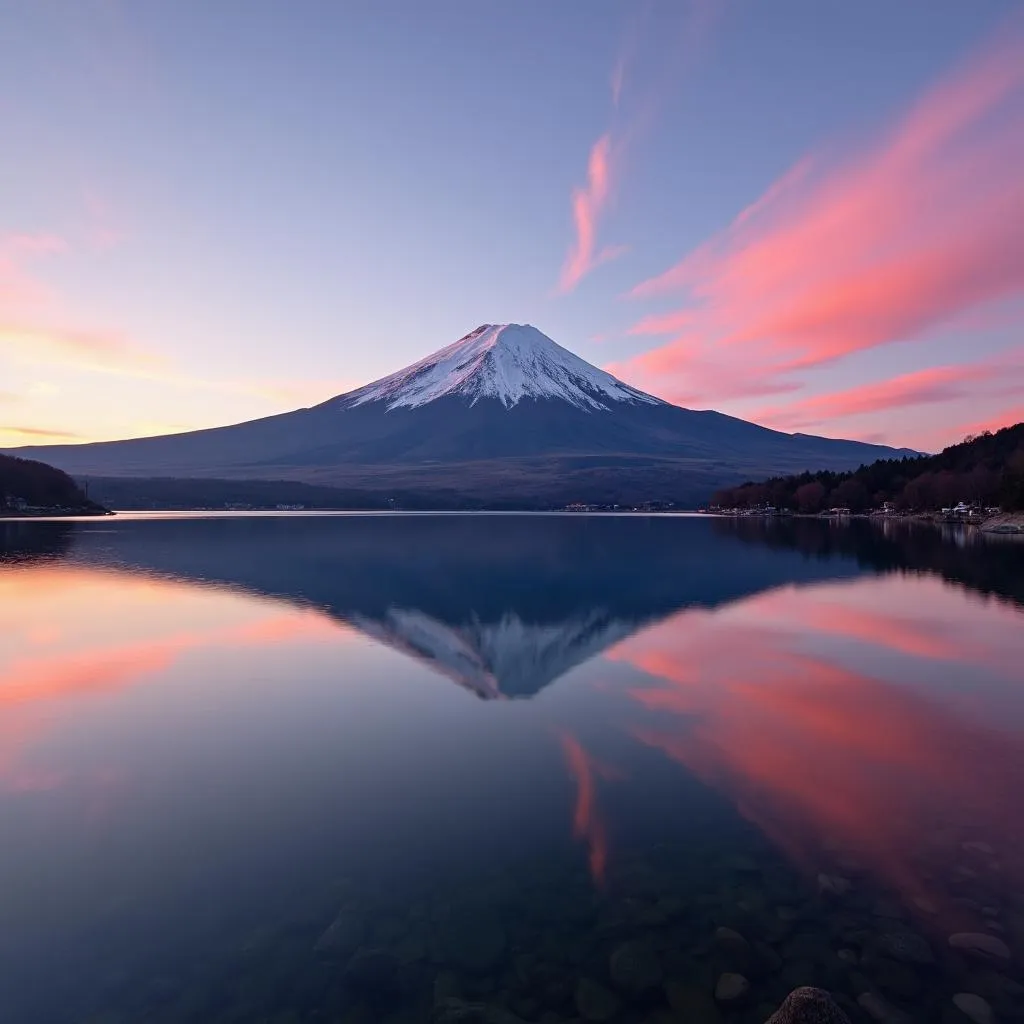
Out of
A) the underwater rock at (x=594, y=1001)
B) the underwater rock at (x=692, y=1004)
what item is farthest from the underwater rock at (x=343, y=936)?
the underwater rock at (x=692, y=1004)

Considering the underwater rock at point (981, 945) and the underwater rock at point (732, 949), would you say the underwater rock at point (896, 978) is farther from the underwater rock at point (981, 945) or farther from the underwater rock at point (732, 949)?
the underwater rock at point (732, 949)

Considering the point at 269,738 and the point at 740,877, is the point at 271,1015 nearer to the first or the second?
the point at 740,877

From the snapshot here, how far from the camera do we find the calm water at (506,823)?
6.62m

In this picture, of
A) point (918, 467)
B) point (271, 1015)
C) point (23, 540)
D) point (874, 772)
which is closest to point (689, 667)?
Result: point (874, 772)

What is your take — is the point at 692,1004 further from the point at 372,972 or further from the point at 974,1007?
the point at 372,972

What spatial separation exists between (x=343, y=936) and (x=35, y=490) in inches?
5738

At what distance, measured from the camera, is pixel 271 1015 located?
6227mm

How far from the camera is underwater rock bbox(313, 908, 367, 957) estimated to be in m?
7.07

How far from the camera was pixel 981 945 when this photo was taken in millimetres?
6961

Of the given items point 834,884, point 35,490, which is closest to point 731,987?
point 834,884

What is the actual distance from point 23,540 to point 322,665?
6200cm

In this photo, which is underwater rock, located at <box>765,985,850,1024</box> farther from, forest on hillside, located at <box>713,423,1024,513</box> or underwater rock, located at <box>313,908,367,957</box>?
forest on hillside, located at <box>713,423,1024,513</box>

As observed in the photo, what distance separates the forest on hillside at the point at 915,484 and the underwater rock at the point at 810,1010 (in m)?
107

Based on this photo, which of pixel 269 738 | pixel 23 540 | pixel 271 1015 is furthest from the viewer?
pixel 23 540
